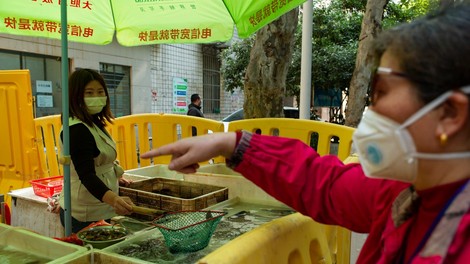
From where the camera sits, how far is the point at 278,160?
1.25 m

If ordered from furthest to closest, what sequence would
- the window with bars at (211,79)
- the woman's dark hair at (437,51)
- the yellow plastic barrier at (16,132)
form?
the window with bars at (211,79) < the yellow plastic barrier at (16,132) < the woman's dark hair at (437,51)

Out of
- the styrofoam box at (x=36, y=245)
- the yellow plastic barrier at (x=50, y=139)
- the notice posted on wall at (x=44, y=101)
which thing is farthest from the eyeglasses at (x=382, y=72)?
the notice posted on wall at (x=44, y=101)

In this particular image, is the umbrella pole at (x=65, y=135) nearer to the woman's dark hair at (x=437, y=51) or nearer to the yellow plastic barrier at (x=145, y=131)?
the woman's dark hair at (x=437, y=51)

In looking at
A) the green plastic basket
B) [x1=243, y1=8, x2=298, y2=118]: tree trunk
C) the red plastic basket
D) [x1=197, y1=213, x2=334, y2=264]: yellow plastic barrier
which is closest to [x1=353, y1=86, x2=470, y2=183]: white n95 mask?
[x1=197, y1=213, x2=334, y2=264]: yellow plastic barrier

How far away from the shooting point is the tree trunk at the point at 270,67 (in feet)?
15.3

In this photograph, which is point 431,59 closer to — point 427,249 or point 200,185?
point 427,249

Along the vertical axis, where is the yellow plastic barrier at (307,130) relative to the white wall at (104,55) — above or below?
below

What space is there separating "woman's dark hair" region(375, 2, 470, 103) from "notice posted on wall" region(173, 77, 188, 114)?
454 inches

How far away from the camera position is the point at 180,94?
1247 cm

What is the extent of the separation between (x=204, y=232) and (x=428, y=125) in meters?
1.15

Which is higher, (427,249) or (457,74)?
(457,74)

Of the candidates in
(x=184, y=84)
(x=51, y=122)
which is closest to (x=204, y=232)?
(x=51, y=122)

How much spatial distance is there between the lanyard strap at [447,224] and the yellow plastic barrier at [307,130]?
8.47 feet

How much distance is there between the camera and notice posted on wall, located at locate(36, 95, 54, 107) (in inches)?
338
